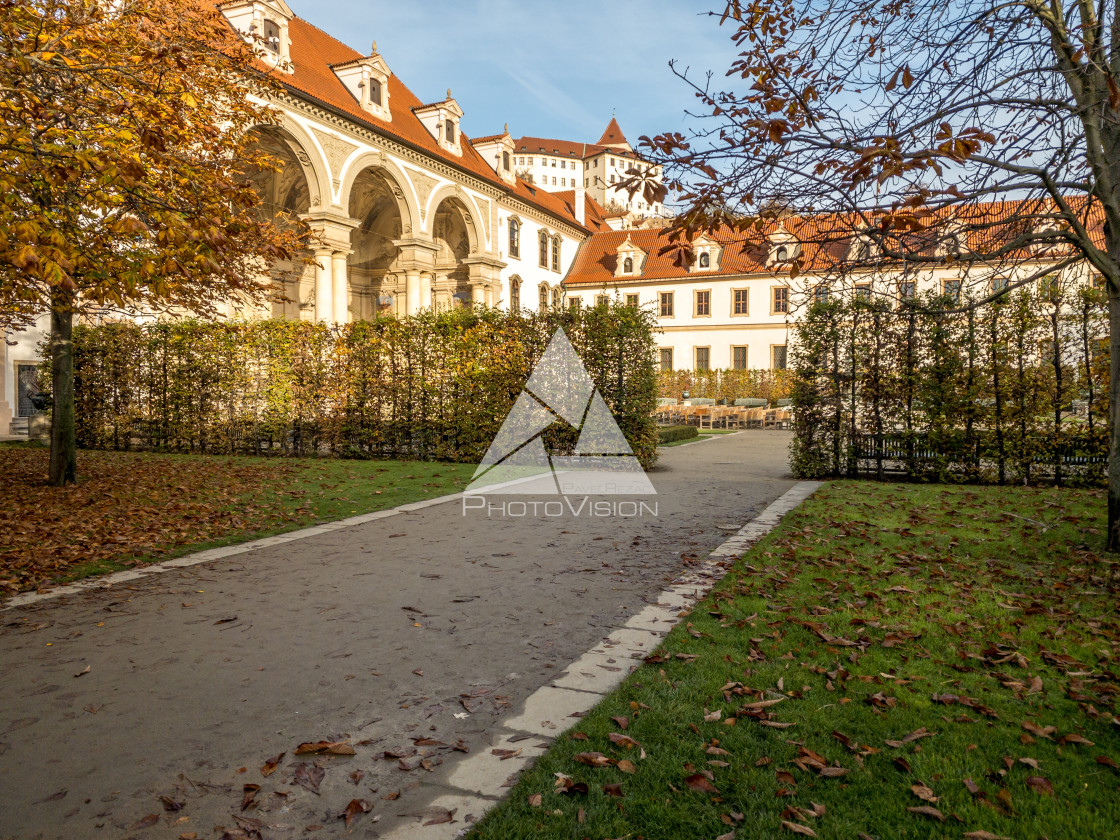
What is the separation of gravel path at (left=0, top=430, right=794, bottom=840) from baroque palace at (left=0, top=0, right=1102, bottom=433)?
9.22 m

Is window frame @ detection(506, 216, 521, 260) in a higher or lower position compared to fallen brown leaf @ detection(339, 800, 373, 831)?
higher

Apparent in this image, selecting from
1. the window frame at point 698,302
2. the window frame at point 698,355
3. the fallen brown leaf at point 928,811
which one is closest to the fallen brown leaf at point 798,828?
the fallen brown leaf at point 928,811

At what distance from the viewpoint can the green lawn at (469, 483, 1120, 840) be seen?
8.34 ft

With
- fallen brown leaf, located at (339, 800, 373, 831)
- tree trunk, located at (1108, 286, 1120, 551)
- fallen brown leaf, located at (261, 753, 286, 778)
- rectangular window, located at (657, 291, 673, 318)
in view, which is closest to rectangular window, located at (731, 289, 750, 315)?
rectangular window, located at (657, 291, 673, 318)

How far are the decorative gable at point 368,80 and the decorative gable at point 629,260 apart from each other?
839 inches

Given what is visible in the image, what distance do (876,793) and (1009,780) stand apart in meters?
0.59

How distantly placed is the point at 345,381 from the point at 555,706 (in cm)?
1376

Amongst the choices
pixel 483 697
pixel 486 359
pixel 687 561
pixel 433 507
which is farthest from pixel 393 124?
pixel 483 697

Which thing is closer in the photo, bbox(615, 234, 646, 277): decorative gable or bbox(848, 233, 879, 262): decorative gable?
bbox(848, 233, 879, 262): decorative gable

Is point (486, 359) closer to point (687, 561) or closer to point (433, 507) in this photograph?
point (433, 507)

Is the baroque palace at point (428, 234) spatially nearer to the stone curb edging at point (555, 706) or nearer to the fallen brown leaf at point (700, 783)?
the stone curb edging at point (555, 706)

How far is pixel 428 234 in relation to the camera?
32.4m

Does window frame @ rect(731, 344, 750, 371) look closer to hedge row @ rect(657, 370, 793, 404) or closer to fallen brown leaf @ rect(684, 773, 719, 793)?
hedge row @ rect(657, 370, 793, 404)

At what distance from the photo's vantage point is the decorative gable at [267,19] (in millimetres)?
24344
